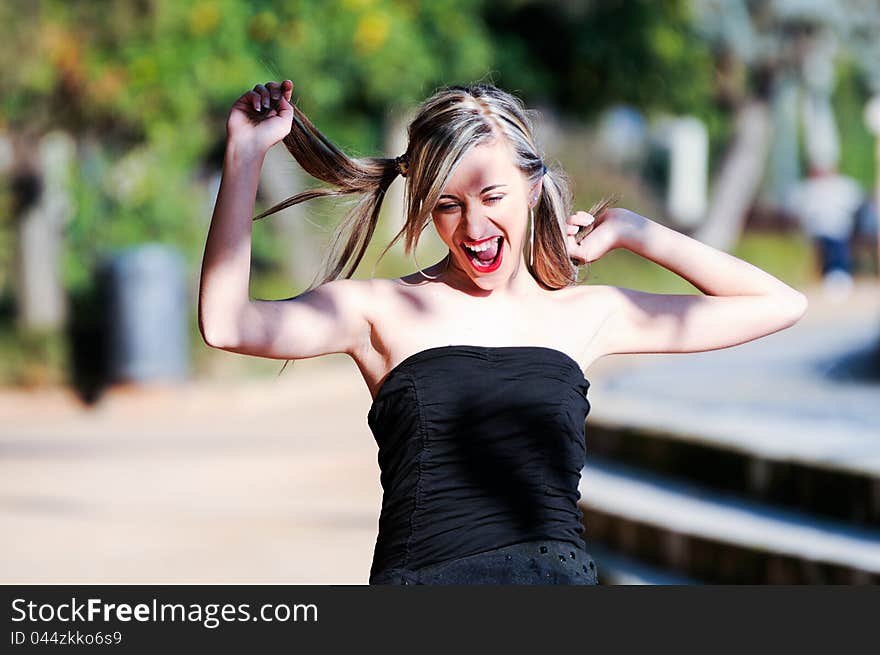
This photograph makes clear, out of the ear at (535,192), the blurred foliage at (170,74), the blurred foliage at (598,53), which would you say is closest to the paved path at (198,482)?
the blurred foliage at (170,74)

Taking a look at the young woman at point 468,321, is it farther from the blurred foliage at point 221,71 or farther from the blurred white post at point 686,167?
the blurred white post at point 686,167

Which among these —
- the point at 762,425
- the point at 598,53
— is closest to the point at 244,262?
the point at 762,425

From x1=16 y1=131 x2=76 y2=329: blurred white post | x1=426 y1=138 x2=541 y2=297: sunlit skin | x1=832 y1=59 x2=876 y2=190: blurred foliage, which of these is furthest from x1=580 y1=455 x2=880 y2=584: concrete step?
x1=832 y1=59 x2=876 y2=190: blurred foliage

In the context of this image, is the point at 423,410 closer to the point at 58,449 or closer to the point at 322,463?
the point at 322,463

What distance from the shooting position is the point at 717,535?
6051 millimetres

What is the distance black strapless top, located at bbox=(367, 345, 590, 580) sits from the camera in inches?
94.5

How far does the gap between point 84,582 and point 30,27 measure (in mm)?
7961

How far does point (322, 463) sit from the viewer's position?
10.4 metres

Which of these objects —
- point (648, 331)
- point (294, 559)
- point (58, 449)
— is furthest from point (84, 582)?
point (648, 331)

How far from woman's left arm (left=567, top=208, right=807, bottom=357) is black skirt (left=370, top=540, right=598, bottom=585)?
1.43 feet

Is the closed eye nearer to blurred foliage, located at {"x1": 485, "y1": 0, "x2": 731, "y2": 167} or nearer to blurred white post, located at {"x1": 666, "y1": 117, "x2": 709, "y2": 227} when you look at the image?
blurred foliage, located at {"x1": 485, "y1": 0, "x2": 731, "y2": 167}

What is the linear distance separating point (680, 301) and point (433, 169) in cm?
55

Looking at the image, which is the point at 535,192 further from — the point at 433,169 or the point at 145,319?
the point at 145,319

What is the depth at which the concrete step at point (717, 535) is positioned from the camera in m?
5.56
